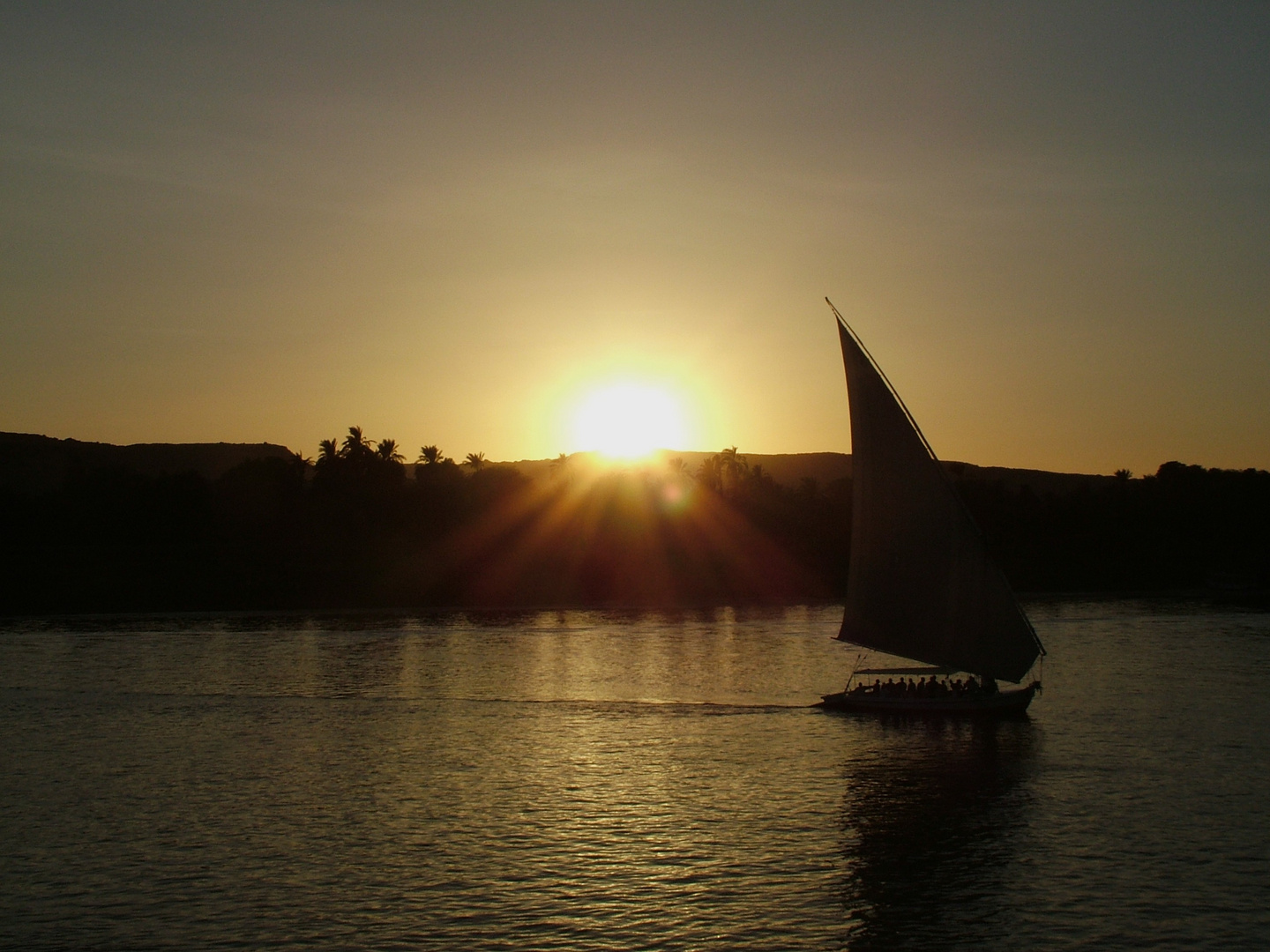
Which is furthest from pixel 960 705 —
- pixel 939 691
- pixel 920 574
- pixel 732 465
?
pixel 732 465

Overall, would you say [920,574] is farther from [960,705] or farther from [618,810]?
[618,810]

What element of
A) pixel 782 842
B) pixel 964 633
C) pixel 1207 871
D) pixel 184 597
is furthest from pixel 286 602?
pixel 1207 871

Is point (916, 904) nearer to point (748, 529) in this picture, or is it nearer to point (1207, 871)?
point (1207, 871)

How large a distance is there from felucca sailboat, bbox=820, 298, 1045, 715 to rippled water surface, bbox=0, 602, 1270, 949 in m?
2.52

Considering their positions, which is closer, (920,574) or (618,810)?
(618,810)

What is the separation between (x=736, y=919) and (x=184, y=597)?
3628 inches

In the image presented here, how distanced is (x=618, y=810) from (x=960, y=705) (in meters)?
17.4

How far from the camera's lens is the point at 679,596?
113m

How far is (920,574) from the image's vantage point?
45781 mm

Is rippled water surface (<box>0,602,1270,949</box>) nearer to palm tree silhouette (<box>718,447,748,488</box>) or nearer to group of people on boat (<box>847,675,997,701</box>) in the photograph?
group of people on boat (<box>847,675,997,701</box>)

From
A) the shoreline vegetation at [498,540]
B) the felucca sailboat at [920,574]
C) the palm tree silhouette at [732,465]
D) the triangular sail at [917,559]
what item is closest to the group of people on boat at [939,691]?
the felucca sailboat at [920,574]

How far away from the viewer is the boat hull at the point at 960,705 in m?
46.4

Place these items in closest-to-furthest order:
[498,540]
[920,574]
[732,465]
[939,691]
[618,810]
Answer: [618,810] → [920,574] → [939,691] → [498,540] → [732,465]

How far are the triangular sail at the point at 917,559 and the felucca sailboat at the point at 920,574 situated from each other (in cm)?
4
